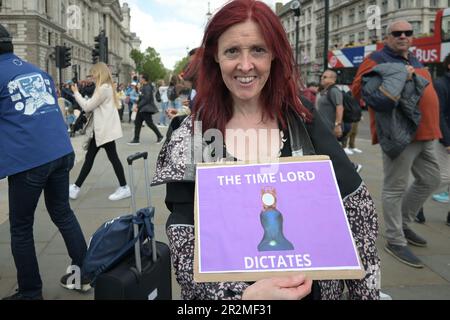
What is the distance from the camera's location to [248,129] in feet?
5.25

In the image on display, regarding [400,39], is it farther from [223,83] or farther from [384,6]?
[384,6]

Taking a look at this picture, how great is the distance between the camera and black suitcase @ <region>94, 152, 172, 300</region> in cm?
161

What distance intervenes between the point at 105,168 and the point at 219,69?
282 inches

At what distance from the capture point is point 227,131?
1575 millimetres

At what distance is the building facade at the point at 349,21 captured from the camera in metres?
49.7

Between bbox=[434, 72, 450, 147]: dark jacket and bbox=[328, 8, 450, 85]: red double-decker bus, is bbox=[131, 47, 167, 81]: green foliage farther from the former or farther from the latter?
bbox=[434, 72, 450, 147]: dark jacket

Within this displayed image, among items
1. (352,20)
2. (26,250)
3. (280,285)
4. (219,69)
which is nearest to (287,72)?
(219,69)

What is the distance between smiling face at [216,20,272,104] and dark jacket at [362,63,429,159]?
2.37 metres

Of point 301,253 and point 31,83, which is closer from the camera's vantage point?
point 301,253

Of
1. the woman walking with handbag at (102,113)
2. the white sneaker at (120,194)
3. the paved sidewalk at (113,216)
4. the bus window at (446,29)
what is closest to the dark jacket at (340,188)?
the paved sidewalk at (113,216)

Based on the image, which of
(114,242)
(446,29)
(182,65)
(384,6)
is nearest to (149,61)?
(182,65)

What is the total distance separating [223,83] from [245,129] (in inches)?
8.2

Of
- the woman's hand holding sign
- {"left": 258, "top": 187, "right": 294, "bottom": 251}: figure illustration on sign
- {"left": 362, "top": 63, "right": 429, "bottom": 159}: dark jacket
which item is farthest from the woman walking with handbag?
the woman's hand holding sign
